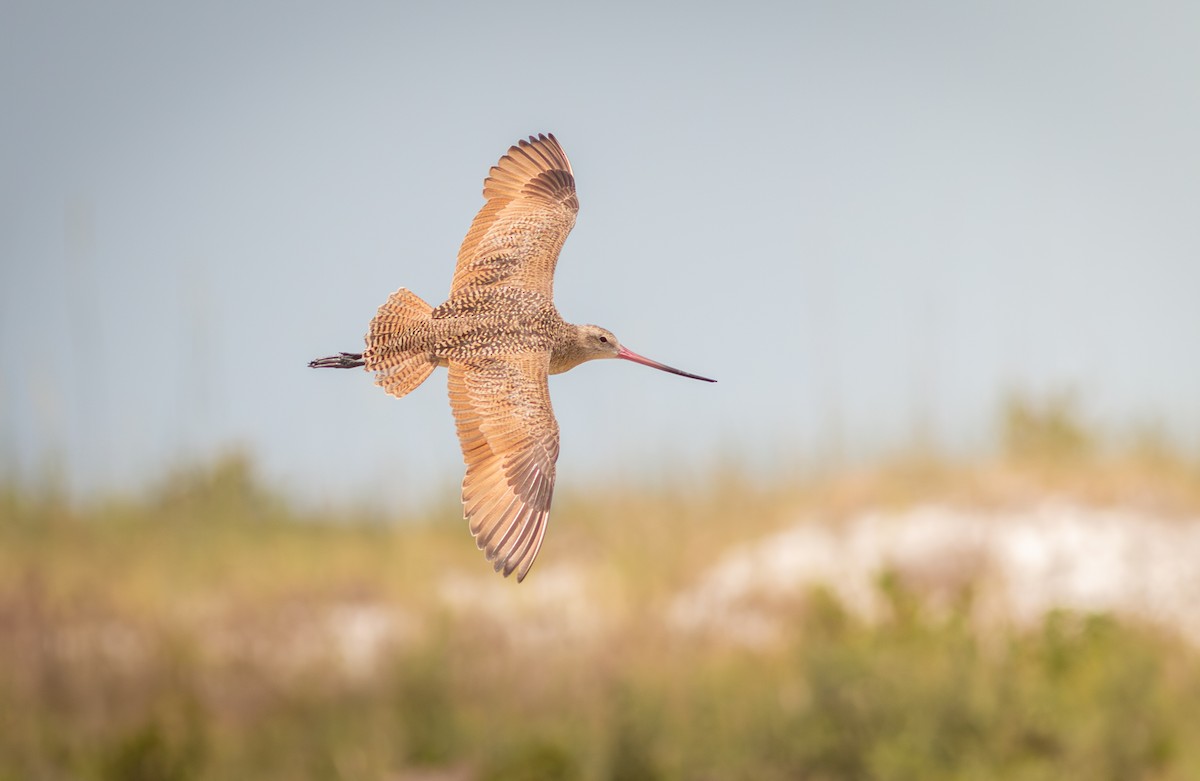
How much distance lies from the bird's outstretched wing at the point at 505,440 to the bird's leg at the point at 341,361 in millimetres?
118

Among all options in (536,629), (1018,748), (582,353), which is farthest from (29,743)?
(582,353)

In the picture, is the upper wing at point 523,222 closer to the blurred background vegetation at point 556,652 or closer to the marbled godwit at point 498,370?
the marbled godwit at point 498,370

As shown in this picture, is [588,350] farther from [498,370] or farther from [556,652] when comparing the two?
[556,652]

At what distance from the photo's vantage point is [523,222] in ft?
6.56

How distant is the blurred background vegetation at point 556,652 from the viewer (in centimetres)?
629

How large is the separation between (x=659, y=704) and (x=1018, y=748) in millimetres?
1554

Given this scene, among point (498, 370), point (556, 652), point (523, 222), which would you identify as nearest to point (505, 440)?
point (498, 370)

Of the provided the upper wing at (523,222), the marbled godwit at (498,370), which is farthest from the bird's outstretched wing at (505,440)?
the upper wing at (523,222)

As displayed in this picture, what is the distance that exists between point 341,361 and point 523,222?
444mm

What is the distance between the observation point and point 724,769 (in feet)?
20.9

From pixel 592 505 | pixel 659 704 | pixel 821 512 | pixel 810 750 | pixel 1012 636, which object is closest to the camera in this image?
pixel 810 750

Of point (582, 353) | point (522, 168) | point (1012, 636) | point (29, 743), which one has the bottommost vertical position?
point (29, 743)

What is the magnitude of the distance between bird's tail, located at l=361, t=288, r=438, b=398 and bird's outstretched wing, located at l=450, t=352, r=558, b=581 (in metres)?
0.04

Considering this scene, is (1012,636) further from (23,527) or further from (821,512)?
(23,527)
